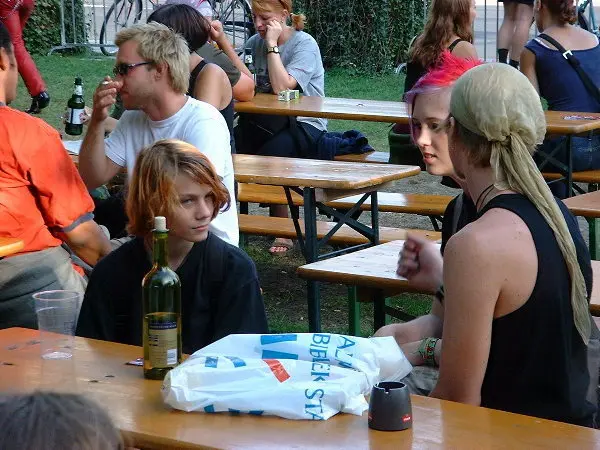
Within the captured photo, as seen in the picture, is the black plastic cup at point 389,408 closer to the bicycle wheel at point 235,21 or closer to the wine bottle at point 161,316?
the wine bottle at point 161,316

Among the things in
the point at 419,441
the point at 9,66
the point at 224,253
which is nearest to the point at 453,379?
the point at 419,441

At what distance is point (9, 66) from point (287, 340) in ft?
7.00

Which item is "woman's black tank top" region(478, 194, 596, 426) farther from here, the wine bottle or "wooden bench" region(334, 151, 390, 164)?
"wooden bench" region(334, 151, 390, 164)

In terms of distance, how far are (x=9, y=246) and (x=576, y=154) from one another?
165 inches

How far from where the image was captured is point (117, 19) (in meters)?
16.6

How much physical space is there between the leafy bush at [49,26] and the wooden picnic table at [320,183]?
10749 millimetres

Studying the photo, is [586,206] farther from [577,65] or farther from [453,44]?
[453,44]

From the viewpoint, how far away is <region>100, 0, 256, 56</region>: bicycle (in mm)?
14875

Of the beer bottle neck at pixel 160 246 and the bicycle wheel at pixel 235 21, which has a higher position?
the beer bottle neck at pixel 160 246

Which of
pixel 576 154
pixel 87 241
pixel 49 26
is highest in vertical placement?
pixel 87 241

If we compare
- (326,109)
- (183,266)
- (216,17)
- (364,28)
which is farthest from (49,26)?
(183,266)

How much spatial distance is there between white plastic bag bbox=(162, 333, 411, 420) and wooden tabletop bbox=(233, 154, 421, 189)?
2.88m

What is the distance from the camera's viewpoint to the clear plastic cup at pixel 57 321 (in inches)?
116

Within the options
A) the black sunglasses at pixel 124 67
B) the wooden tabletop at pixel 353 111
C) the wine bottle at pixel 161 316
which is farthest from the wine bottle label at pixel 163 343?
the wooden tabletop at pixel 353 111
